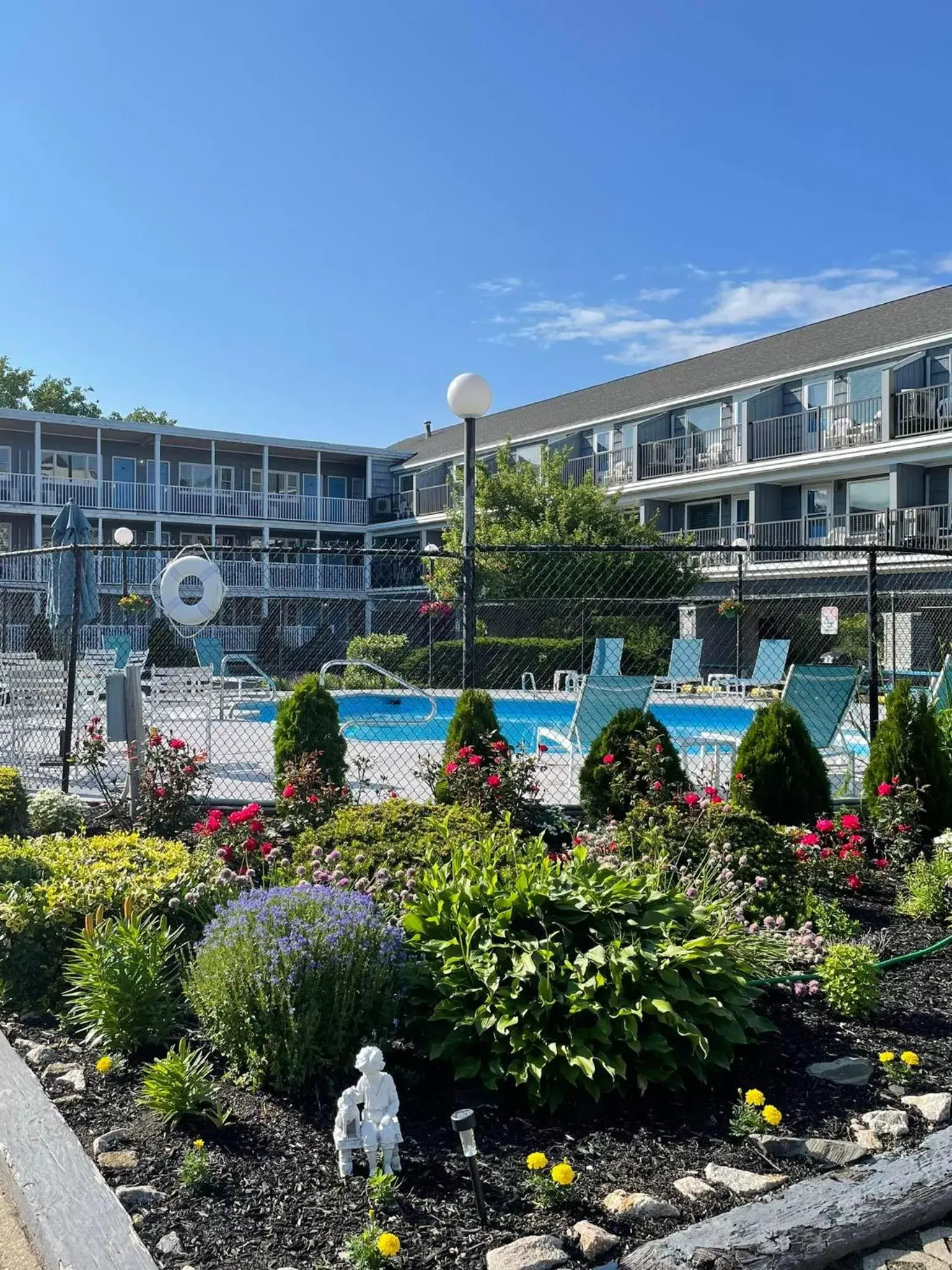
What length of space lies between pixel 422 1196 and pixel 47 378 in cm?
5364

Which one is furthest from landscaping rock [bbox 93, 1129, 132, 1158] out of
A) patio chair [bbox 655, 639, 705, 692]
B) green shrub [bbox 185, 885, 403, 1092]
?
patio chair [bbox 655, 639, 705, 692]

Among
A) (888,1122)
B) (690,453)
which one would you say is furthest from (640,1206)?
(690,453)

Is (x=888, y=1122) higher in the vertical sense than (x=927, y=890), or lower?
lower

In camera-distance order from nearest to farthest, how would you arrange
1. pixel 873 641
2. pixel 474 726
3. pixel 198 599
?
1. pixel 474 726
2. pixel 873 641
3. pixel 198 599

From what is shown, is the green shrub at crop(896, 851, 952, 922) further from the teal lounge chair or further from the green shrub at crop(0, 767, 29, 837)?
the teal lounge chair

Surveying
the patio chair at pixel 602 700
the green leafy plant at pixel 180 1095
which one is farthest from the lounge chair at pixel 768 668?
the green leafy plant at pixel 180 1095

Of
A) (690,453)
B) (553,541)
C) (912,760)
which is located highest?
(690,453)

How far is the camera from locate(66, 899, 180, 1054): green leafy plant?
11.1 ft

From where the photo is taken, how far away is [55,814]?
6453 mm

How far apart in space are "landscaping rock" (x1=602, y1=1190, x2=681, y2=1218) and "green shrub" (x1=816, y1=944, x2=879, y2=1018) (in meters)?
1.42

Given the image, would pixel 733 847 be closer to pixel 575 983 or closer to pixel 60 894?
pixel 575 983

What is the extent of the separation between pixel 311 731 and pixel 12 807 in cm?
197

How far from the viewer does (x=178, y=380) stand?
29.8m

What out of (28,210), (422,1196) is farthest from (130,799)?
(28,210)
